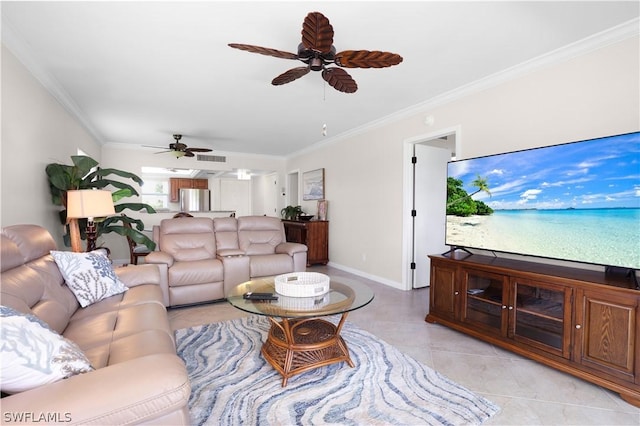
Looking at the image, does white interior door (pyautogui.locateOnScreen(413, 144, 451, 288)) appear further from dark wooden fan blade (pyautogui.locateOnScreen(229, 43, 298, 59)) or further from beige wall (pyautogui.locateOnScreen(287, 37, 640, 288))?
dark wooden fan blade (pyautogui.locateOnScreen(229, 43, 298, 59))

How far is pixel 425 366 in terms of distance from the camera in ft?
6.95

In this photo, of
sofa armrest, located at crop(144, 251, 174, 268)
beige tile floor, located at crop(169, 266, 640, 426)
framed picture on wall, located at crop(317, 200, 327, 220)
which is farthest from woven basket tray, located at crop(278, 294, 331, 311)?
framed picture on wall, located at crop(317, 200, 327, 220)

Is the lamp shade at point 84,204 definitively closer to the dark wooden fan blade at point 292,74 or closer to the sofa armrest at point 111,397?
the dark wooden fan blade at point 292,74

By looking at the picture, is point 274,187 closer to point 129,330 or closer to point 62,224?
point 62,224

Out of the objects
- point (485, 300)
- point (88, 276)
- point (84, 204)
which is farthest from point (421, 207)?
point (84, 204)

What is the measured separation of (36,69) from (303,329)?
10.8 feet

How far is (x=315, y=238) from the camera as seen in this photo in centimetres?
562

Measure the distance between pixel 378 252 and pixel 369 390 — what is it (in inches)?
108

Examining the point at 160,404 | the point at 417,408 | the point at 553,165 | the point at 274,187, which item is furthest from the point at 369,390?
the point at 274,187

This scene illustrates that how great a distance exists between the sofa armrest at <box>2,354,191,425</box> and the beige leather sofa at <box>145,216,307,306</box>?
96.7 inches

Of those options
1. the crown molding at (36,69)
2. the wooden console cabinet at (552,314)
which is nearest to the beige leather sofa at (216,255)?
the crown molding at (36,69)

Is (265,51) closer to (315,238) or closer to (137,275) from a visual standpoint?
(137,275)

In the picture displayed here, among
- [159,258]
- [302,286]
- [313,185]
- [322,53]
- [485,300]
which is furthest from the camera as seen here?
[313,185]

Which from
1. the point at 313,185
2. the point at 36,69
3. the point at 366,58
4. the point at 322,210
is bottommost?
the point at 322,210
